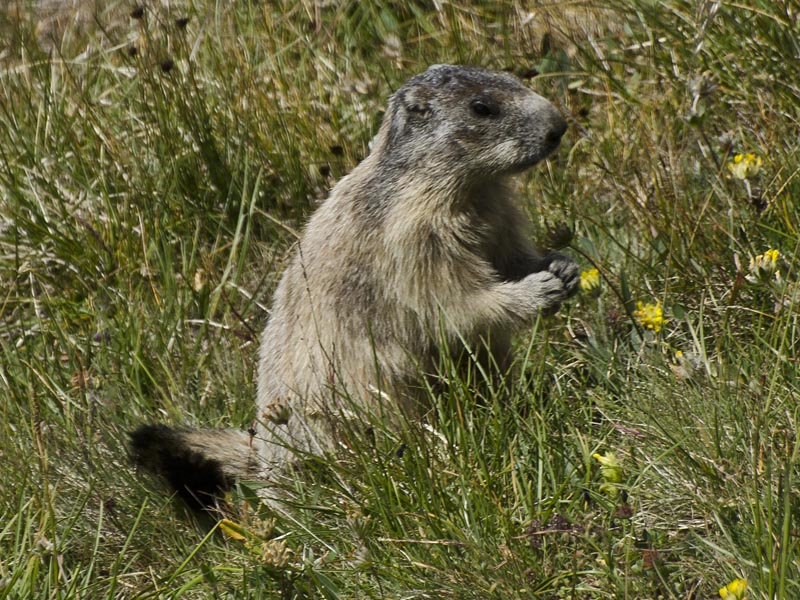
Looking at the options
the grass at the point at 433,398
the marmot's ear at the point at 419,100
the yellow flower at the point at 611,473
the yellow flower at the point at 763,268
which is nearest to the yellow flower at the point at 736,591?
the grass at the point at 433,398

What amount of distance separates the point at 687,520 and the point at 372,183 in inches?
79.2

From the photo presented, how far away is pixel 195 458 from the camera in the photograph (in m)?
4.29

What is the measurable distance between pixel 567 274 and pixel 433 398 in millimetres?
947

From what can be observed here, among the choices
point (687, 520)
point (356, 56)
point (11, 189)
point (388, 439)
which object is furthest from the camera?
Answer: point (356, 56)

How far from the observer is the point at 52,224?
18.7 feet

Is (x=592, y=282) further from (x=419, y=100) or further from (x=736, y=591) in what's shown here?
Result: (x=736, y=591)

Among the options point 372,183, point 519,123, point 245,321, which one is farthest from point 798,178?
point 245,321

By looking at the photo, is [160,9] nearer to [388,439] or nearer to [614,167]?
[614,167]

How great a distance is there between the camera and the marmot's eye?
14.7ft

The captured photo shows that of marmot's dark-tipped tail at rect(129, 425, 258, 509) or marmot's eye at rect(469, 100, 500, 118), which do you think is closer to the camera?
marmot's dark-tipped tail at rect(129, 425, 258, 509)

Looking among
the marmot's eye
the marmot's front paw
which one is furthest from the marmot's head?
the marmot's front paw

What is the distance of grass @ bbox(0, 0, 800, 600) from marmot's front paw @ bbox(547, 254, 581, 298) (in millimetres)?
192

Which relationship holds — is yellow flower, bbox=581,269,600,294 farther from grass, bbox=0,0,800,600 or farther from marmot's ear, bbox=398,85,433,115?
marmot's ear, bbox=398,85,433,115

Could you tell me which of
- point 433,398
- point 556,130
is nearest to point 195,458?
point 433,398
